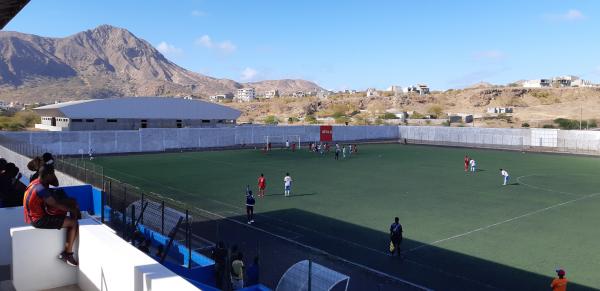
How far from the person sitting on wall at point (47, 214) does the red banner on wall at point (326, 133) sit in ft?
201

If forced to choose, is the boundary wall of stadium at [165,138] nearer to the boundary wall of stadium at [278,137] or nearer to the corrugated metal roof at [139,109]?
the boundary wall of stadium at [278,137]

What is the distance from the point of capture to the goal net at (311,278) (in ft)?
28.1

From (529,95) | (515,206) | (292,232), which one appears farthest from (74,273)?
(529,95)

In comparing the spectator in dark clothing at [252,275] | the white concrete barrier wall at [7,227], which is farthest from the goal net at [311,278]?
the white concrete barrier wall at [7,227]

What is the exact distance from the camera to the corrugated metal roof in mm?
56531

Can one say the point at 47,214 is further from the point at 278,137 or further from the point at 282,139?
the point at 282,139

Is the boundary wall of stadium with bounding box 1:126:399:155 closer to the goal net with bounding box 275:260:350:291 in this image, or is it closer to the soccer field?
the soccer field

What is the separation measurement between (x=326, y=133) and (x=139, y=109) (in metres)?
25.9

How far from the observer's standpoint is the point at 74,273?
582cm

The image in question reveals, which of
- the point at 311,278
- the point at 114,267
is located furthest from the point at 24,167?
the point at 114,267

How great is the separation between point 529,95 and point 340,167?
458 feet

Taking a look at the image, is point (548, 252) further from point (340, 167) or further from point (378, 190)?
point (340, 167)

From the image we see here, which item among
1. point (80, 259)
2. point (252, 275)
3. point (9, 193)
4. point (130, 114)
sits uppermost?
point (130, 114)

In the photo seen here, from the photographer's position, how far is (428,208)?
73.6 ft
